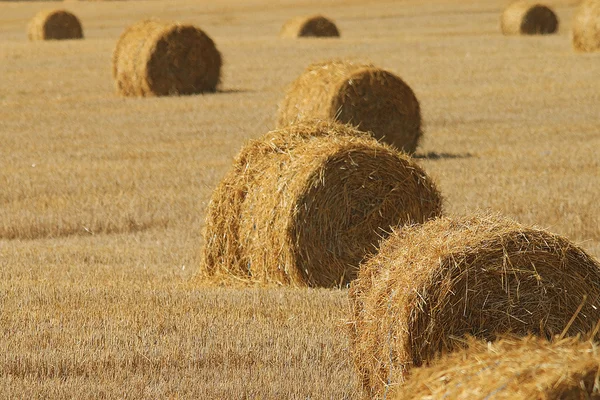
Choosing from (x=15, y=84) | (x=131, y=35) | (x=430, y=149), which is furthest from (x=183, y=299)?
(x=15, y=84)

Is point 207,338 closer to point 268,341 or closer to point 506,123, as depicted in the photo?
point 268,341

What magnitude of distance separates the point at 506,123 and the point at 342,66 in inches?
A: 189

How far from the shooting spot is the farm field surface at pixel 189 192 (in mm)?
6703

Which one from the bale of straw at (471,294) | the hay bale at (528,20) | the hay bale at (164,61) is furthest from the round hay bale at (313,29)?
the bale of straw at (471,294)

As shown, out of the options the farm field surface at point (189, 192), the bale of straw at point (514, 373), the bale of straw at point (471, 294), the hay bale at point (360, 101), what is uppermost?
the bale of straw at point (514, 373)

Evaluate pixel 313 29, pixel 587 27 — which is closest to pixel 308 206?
pixel 587 27

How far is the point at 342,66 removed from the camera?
1609cm

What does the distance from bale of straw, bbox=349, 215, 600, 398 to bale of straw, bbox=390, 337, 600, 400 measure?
1296 mm

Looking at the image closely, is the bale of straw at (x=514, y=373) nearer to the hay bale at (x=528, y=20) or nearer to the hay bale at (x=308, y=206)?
the hay bale at (x=308, y=206)

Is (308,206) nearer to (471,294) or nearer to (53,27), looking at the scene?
(471,294)

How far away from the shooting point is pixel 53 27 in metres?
39.5

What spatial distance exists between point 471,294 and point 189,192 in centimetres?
837

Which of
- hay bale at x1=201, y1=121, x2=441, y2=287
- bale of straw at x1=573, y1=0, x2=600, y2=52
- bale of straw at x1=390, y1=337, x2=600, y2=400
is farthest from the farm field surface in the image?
bale of straw at x1=390, y1=337, x2=600, y2=400

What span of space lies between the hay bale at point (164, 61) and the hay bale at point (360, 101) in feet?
26.3
